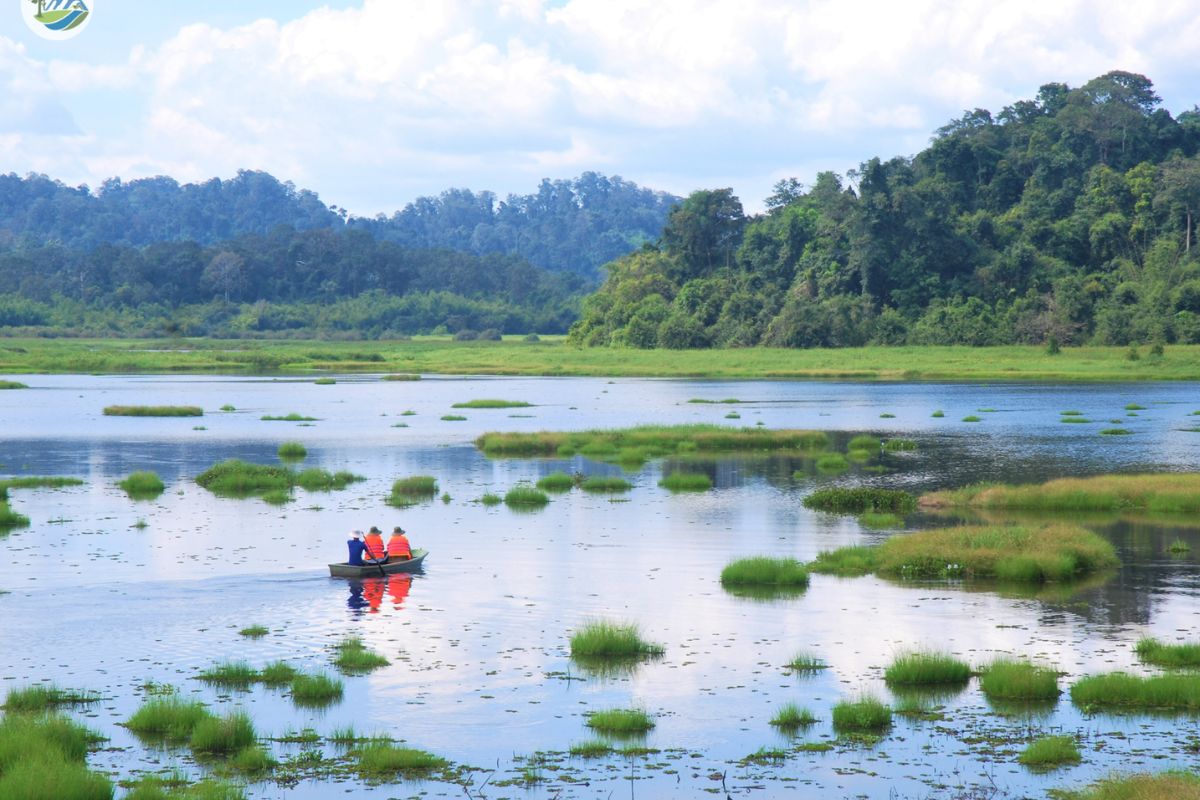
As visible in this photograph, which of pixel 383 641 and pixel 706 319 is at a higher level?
pixel 706 319

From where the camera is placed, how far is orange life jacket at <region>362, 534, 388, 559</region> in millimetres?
Result: 32281

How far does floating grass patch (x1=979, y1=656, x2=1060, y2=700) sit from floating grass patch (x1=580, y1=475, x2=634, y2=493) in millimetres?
28932

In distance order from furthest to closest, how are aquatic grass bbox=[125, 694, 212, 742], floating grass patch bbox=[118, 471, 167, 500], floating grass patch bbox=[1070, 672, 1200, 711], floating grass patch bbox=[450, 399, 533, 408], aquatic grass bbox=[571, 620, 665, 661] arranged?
floating grass patch bbox=[450, 399, 533, 408] → floating grass patch bbox=[118, 471, 167, 500] → aquatic grass bbox=[571, 620, 665, 661] → floating grass patch bbox=[1070, 672, 1200, 711] → aquatic grass bbox=[125, 694, 212, 742]

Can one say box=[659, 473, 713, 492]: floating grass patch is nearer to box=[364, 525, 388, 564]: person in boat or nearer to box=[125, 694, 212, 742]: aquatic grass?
box=[364, 525, 388, 564]: person in boat

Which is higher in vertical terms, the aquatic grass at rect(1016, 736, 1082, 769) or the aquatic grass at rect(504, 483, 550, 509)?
the aquatic grass at rect(504, 483, 550, 509)

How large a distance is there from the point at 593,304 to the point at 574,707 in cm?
15890

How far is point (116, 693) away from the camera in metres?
22.2

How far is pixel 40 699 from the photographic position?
69.8ft

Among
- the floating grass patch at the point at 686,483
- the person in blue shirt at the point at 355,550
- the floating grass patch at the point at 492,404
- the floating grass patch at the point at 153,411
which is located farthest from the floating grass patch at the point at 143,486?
the floating grass patch at the point at 492,404

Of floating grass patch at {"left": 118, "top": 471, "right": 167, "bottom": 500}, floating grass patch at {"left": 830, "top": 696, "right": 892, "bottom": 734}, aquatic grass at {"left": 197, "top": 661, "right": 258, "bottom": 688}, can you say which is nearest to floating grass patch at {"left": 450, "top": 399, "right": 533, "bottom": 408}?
floating grass patch at {"left": 118, "top": 471, "right": 167, "bottom": 500}

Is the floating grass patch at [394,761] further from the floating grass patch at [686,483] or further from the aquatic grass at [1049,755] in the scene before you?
the floating grass patch at [686,483]

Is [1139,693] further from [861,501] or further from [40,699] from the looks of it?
[861,501]

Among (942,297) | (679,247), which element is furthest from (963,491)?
(679,247)

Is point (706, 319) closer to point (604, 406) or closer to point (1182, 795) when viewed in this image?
point (604, 406)
